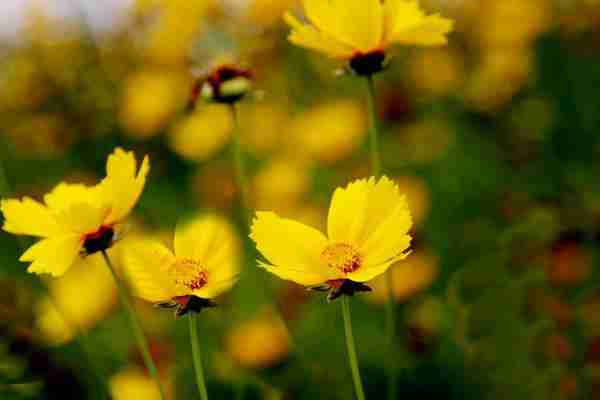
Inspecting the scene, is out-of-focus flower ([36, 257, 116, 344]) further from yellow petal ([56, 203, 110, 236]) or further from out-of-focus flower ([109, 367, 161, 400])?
yellow petal ([56, 203, 110, 236])

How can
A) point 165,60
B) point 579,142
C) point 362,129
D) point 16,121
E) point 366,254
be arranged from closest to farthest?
point 366,254
point 579,142
point 362,129
point 165,60
point 16,121

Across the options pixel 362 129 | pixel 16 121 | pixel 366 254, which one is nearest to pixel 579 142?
pixel 362 129

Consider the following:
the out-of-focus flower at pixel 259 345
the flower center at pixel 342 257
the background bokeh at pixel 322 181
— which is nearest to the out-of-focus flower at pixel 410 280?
the background bokeh at pixel 322 181

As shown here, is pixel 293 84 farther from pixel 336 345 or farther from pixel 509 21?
pixel 336 345

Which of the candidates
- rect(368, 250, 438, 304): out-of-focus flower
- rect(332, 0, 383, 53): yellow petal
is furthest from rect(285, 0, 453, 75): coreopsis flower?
rect(368, 250, 438, 304): out-of-focus flower

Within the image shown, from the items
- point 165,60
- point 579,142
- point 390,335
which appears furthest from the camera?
point 165,60

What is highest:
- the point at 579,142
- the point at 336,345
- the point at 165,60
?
the point at 165,60

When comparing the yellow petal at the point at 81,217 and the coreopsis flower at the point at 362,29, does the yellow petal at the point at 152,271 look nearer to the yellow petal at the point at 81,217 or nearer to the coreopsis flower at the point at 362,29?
the yellow petal at the point at 81,217
